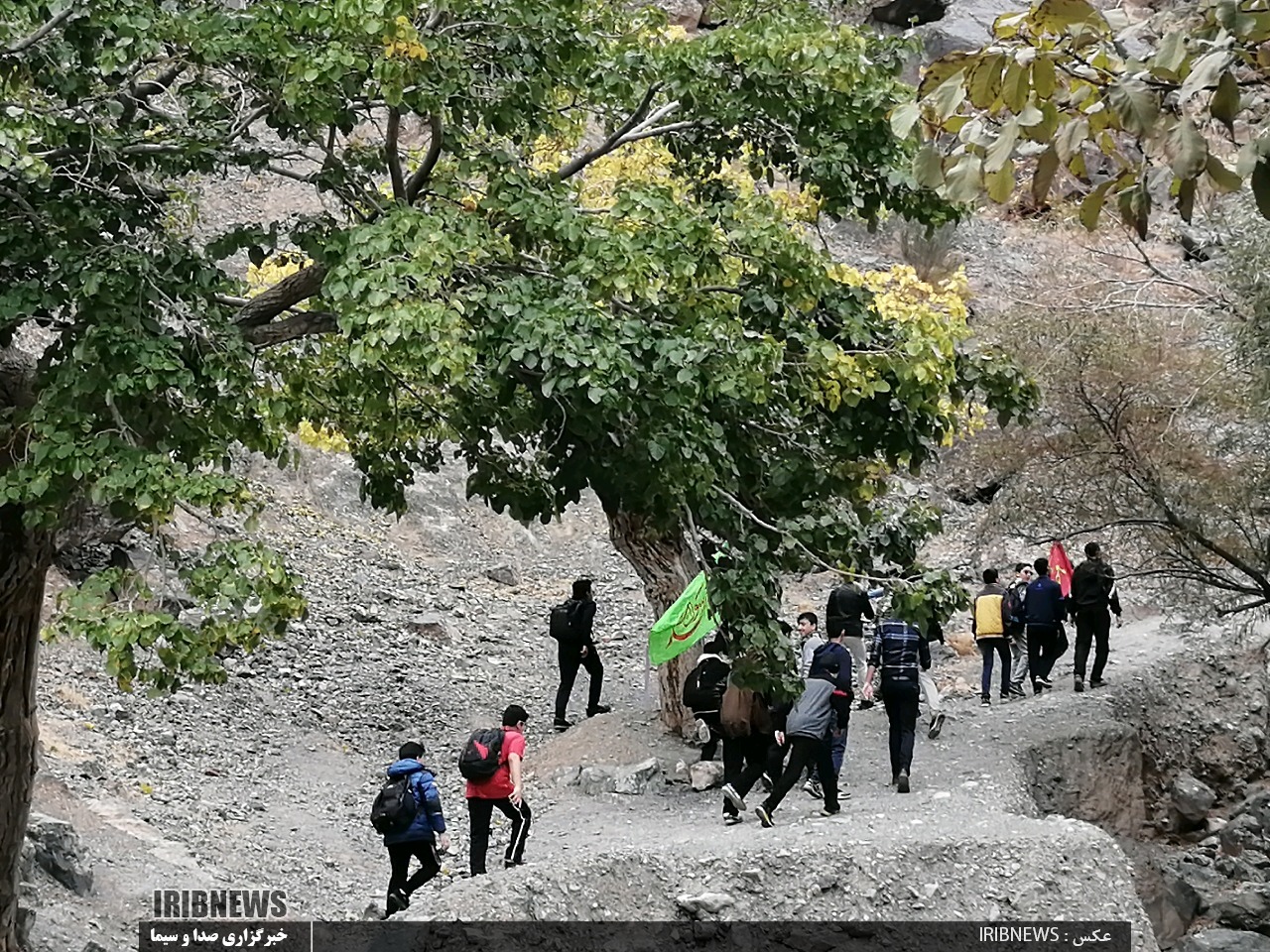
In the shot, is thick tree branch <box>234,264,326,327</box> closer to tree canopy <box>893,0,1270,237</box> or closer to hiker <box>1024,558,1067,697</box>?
tree canopy <box>893,0,1270,237</box>

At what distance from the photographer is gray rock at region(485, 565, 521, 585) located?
85.5ft

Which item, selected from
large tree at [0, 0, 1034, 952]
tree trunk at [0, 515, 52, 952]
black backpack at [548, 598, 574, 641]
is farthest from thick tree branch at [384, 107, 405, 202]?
black backpack at [548, 598, 574, 641]

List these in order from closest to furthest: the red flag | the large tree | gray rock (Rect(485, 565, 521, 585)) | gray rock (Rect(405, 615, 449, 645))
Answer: the large tree, the red flag, gray rock (Rect(405, 615, 449, 645)), gray rock (Rect(485, 565, 521, 585))

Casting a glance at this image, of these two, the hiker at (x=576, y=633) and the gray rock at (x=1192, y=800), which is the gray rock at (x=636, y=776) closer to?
the hiker at (x=576, y=633)

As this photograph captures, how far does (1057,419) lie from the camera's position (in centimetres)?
1769

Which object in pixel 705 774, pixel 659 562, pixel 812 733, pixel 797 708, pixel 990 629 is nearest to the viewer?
pixel 812 733

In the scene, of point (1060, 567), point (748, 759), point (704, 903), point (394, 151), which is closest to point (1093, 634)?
point (1060, 567)

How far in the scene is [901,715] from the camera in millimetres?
12797

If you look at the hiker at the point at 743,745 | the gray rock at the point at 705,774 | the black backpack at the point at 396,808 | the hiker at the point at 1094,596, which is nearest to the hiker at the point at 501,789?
the black backpack at the point at 396,808

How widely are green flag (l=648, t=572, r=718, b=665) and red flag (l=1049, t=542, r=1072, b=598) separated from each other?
6.49 metres

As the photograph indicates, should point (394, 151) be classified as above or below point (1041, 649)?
above

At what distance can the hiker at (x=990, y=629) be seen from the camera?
1703 cm

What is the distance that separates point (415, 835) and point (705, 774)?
5.16 m

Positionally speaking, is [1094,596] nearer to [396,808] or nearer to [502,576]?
[396,808]
